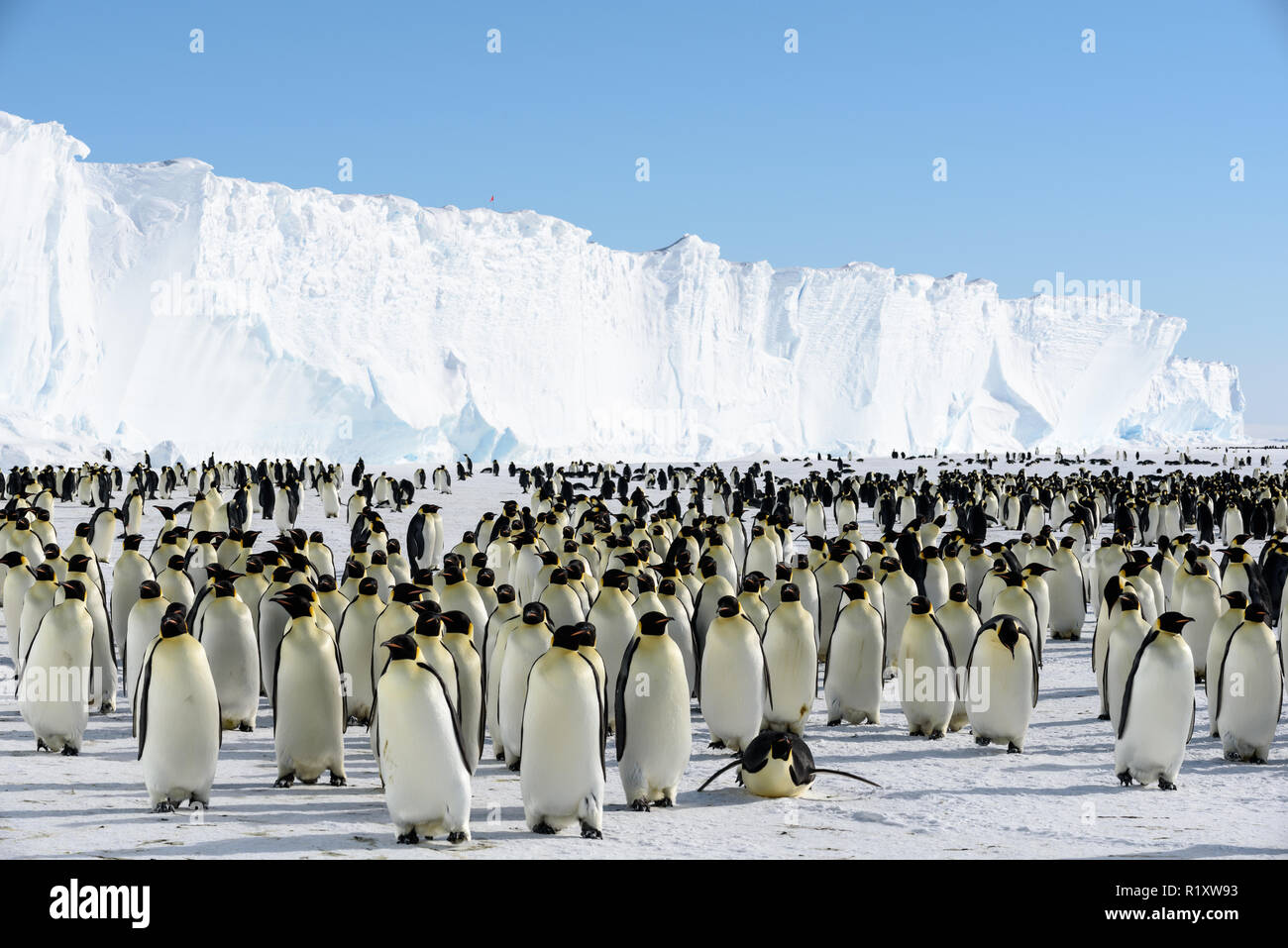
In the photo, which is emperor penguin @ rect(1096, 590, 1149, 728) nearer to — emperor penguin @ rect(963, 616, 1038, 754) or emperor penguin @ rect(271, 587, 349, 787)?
emperor penguin @ rect(963, 616, 1038, 754)

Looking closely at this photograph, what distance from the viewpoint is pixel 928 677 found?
658 cm

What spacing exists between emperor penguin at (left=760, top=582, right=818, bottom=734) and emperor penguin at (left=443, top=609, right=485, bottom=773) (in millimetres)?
1808

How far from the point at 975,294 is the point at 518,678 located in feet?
201

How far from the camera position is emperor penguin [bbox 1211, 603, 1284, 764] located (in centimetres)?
591

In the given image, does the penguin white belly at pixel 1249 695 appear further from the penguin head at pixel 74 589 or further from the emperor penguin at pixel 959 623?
the penguin head at pixel 74 589

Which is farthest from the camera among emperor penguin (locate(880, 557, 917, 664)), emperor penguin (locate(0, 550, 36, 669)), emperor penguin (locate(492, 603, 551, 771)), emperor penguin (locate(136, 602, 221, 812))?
emperor penguin (locate(880, 557, 917, 664))

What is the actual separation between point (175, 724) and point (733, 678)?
8.74 ft

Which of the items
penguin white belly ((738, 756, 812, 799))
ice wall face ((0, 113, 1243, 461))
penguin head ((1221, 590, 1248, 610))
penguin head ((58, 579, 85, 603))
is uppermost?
ice wall face ((0, 113, 1243, 461))

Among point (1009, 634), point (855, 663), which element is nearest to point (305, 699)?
point (855, 663)

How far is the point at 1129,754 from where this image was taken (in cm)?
555

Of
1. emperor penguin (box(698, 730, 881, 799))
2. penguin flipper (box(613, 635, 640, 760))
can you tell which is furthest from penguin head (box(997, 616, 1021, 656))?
penguin flipper (box(613, 635, 640, 760))

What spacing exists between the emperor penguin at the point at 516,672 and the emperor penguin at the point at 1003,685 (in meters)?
2.41
